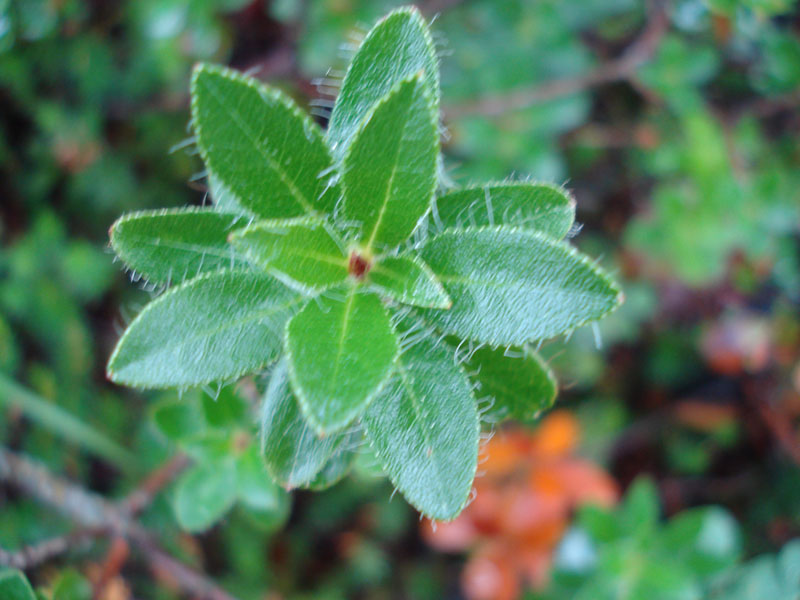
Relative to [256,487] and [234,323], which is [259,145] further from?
[256,487]

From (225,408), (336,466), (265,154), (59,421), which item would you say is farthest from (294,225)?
(59,421)

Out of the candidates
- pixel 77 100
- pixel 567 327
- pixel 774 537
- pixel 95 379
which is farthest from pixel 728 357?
pixel 77 100

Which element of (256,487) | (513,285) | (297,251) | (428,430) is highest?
(297,251)

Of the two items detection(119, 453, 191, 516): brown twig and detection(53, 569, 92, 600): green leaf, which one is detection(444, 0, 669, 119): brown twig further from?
detection(53, 569, 92, 600): green leaf

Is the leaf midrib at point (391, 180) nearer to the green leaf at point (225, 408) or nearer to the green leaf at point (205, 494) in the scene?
the green leaf at point (225, 408)

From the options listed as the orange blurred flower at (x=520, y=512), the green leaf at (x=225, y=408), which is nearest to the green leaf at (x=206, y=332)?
the green leaf at (x=225, y=408)

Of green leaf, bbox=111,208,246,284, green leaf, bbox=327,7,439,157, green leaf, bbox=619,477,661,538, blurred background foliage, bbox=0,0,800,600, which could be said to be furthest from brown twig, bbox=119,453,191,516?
green leaf, bbox=619,477,661,538

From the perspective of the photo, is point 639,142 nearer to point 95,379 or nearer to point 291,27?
point 291,27
